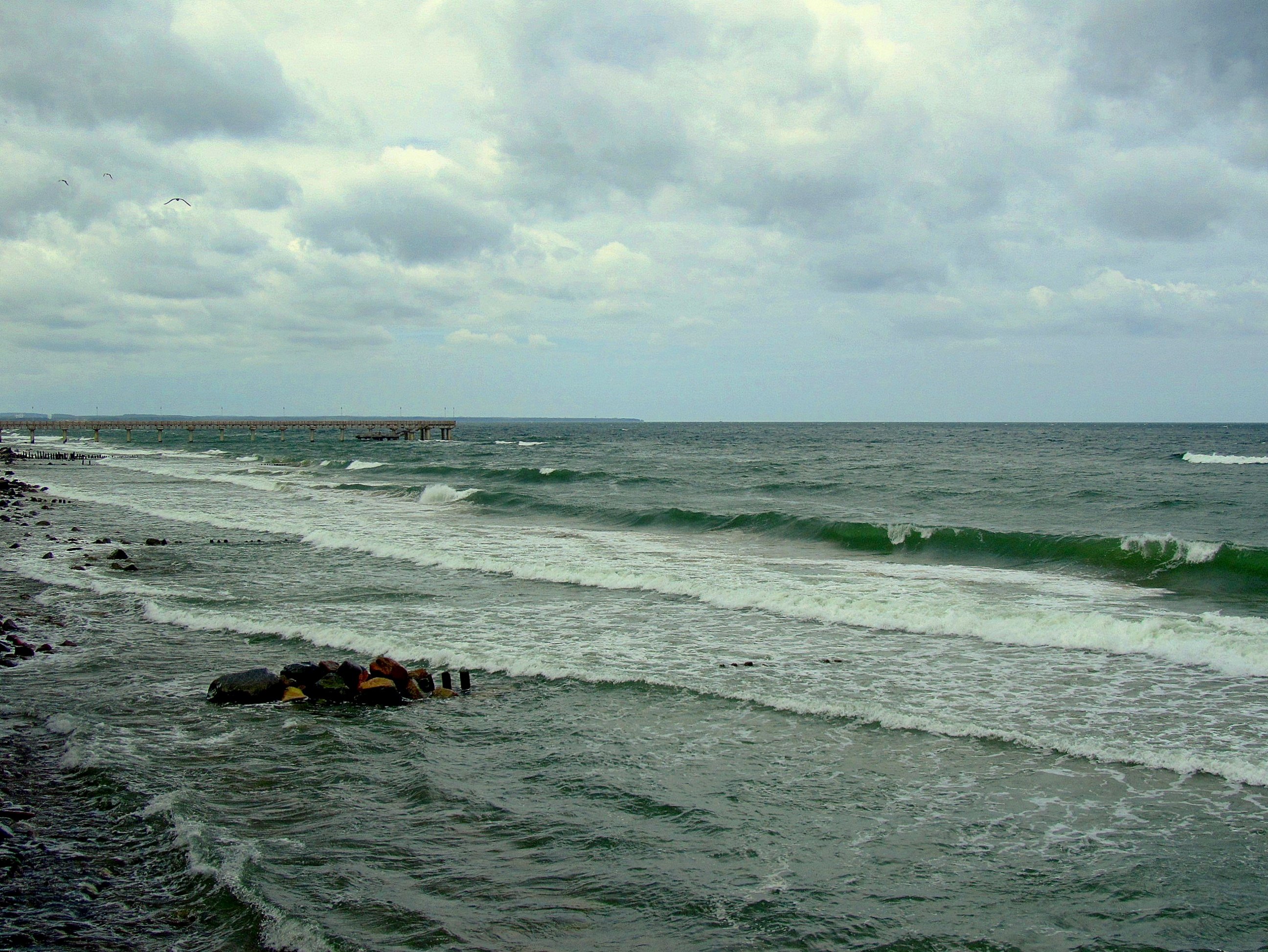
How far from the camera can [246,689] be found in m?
10.3

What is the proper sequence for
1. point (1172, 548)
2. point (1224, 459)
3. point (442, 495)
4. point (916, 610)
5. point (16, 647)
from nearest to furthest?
1. point (16, 647)
2. point (916, 610)
3. point (1172, 548)
4. point (442, 495)
5. point (1224, 459)

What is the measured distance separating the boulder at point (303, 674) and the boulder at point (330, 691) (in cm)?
9

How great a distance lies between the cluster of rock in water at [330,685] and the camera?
33.7 ft

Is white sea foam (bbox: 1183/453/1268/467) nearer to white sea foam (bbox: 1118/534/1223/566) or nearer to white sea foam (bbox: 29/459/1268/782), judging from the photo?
white sea foam (bbox: 1118/534/1223/566)

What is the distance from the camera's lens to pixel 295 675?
417 inches

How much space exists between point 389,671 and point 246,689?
160cm

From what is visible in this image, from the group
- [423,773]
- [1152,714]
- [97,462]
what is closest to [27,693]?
[423,773]

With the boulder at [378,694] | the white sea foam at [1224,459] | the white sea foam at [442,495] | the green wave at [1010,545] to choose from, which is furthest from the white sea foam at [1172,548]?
the white sea foam at [1224,459]

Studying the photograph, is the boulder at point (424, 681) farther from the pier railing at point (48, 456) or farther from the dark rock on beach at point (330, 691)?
the pier railing at point (48, 456)

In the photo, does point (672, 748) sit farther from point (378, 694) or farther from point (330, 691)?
point (330, 691)

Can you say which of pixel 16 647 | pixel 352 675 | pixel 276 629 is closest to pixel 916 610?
pixel 352 675

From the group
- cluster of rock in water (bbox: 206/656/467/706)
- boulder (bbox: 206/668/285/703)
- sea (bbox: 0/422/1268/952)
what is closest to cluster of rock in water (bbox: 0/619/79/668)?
sea (bbox: 0/422/1268/952)

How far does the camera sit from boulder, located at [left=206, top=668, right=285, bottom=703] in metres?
10.2

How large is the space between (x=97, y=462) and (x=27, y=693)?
6374 centimetres
